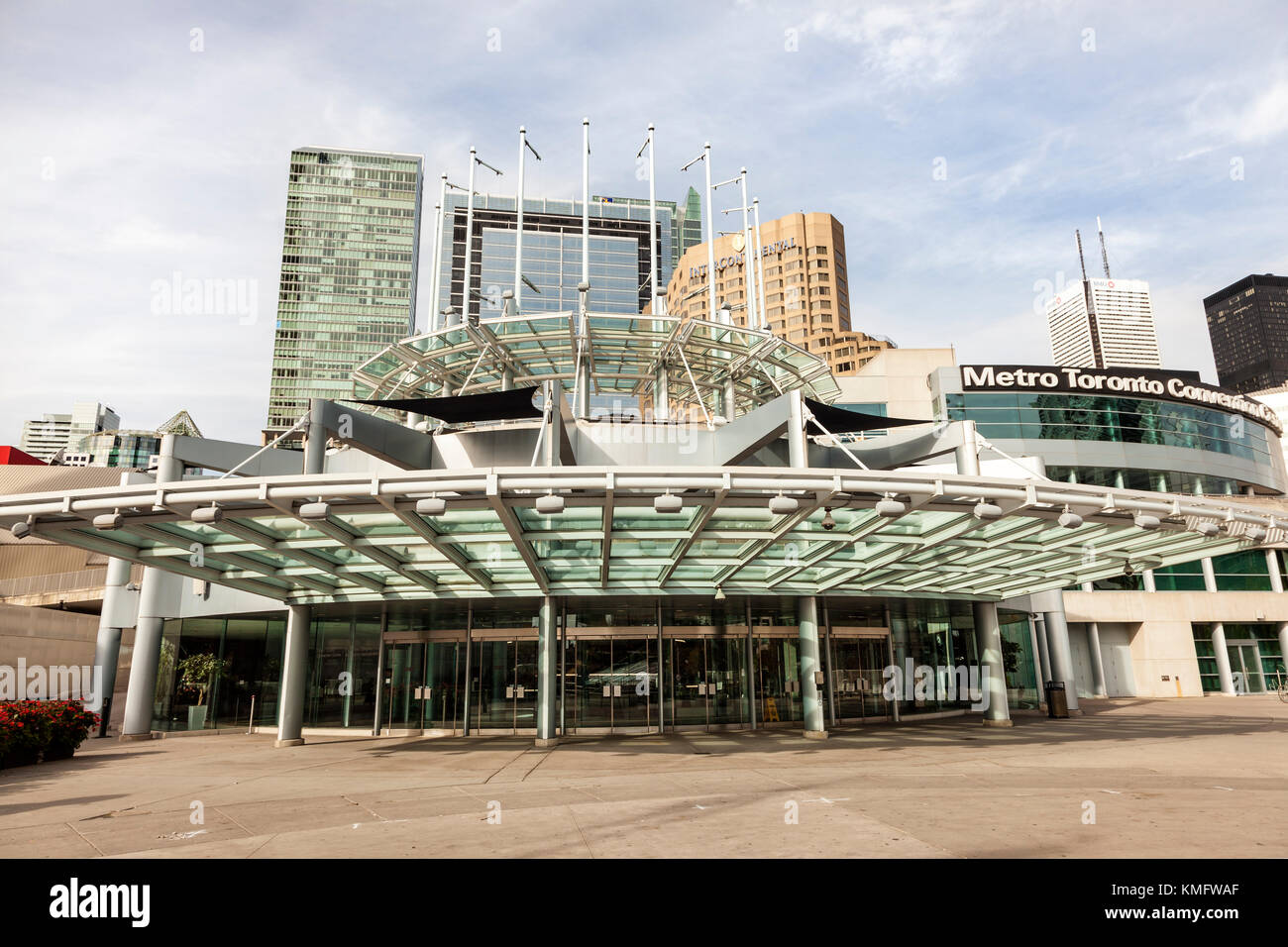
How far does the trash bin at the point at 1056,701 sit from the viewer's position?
80.6 ft

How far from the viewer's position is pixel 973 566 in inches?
697

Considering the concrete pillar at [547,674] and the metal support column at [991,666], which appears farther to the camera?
the metal support column at [991,666]

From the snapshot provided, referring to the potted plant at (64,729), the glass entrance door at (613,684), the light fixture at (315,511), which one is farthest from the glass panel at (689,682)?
the potted plant at (64,729)

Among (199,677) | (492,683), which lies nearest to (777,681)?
(492,683)

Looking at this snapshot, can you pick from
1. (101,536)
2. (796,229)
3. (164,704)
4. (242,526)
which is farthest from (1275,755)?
(796,229)

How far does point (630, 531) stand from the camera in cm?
1389

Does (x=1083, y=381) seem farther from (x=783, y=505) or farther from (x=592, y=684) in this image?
(x=783, y=505)

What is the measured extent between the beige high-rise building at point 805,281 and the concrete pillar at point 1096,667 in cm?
9606

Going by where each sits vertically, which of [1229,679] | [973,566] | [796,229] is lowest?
[1229,679]

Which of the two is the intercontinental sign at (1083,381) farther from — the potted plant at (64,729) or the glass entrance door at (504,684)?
the potted plant at (64,729)

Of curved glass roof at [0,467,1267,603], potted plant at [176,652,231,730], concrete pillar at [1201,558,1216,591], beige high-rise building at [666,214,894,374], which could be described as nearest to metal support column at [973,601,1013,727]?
curved glass roof at [0,467,1267,603]

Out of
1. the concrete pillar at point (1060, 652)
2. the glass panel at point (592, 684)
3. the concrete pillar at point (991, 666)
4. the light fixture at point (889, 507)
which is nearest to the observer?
the light fixture at point (889, 507)

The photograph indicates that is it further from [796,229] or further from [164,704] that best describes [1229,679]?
[796,229]
